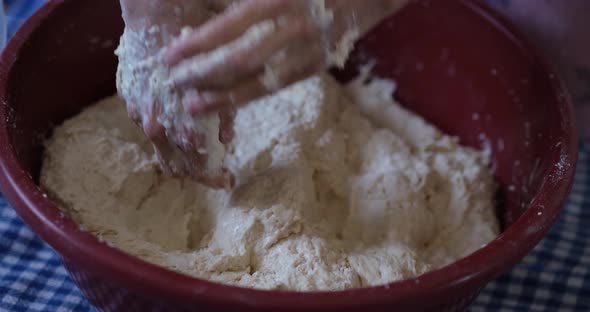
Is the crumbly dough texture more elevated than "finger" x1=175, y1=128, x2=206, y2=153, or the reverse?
"finger" x1=175, y1=128, x2=206, y2=153

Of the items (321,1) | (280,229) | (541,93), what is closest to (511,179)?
(541,93)

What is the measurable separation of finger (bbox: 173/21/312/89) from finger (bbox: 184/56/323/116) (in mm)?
13

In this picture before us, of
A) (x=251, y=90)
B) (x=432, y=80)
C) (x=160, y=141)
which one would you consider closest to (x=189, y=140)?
(x=160, y=141)

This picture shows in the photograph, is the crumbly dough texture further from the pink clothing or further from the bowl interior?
the pink clothing

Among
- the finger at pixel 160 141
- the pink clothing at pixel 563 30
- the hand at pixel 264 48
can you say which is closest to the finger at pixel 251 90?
the hand at pixel 264 48

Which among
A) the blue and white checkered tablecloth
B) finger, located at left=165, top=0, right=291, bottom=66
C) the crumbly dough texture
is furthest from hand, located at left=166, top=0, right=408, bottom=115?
the blue and white checkered tablecloth

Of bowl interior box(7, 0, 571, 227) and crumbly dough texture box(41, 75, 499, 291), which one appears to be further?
bowl interior box(7, 0, 571, 227)

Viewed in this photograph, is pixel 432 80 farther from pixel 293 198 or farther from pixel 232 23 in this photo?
pixel 232 23

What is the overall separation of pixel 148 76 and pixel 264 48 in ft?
0.64

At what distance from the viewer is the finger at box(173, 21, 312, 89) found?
28.7 inches

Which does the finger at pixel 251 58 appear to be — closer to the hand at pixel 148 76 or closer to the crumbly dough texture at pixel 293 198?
the hand at pixel 148 76

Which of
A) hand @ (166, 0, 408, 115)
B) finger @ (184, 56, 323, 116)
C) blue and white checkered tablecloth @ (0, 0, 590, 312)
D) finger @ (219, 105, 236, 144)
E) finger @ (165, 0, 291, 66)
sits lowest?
blue and white checkered tablecloth @ (0, 0, 590, 312)

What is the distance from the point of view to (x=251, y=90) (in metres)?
0.77

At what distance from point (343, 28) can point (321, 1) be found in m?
0.05
